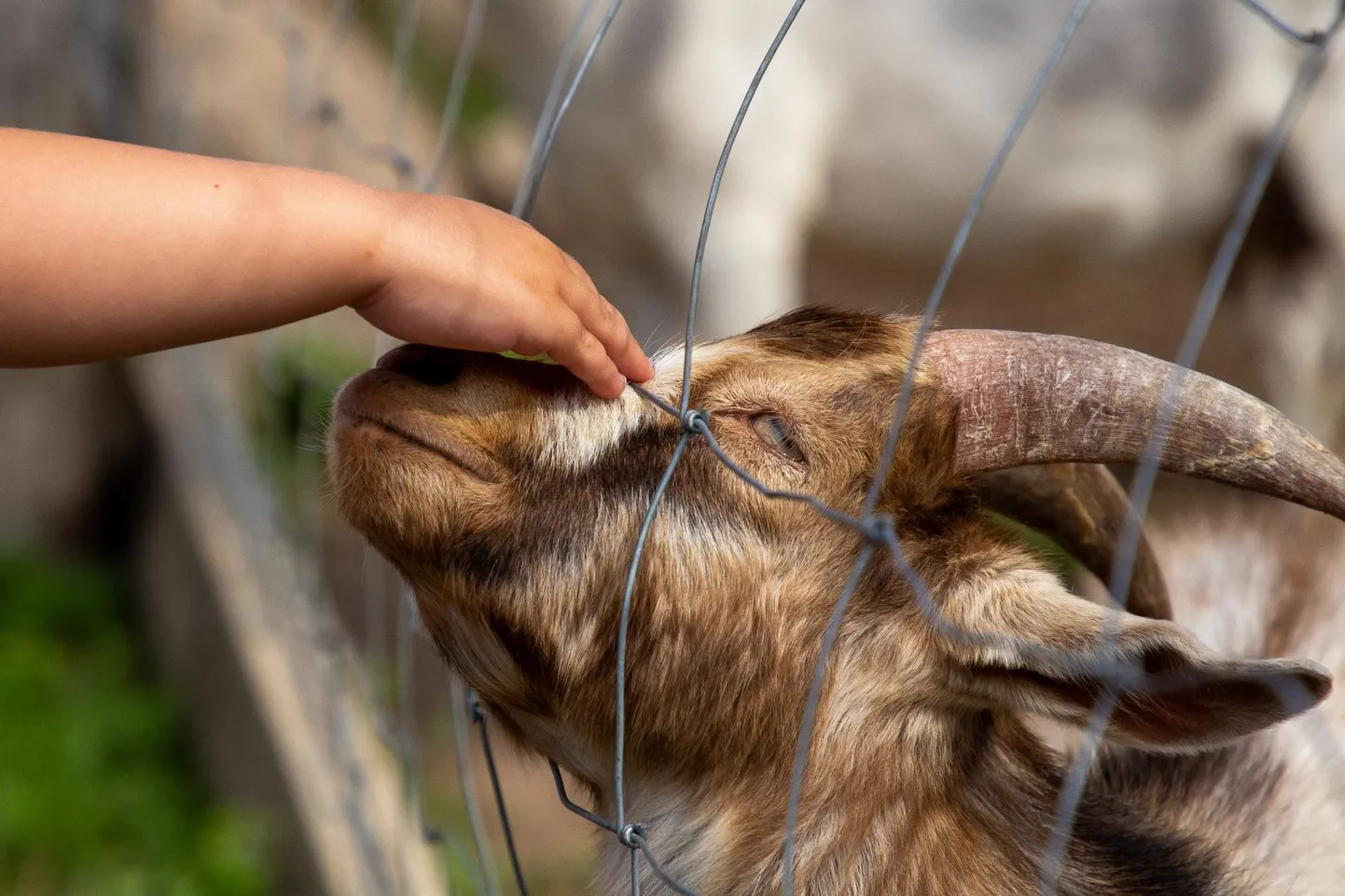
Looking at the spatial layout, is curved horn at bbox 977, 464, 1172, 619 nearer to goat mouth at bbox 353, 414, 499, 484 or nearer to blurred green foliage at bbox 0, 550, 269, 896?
goat mouth at bbox 353, 414, 499, 484

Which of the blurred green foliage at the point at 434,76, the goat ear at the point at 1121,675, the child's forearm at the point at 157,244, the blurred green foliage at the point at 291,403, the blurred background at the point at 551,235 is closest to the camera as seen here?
the child's forearm at the point at 157,244

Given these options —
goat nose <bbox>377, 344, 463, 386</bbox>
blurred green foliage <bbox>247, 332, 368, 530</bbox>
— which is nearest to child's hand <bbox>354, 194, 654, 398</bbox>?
goat nose <bbox>377, 344, 463, 386</bbox>

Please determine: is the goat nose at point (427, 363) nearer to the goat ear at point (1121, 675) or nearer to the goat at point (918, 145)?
the goat ear at point (1121, 675)

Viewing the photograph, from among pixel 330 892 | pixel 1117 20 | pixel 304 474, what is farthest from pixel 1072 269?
pixel 330 892

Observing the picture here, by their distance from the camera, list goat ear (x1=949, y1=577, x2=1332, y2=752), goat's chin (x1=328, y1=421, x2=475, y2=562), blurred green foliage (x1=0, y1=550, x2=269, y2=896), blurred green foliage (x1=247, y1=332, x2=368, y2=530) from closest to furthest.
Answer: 1. goat ear (x1=949, y1=577, x2=1332, y2=752)
2. goat's chin (x1=328, y1=421, x2=475, y2=562)
3. blurred green foliage (x1=0, y1=550, x2=269, y2=896)
4. blurred green foliage (x1=247, y1=332, x2=368, y2=530)

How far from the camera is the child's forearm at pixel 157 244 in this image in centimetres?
162

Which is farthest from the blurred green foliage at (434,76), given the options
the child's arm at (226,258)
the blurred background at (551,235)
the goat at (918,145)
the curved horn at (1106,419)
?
the child's arm at (226,258)

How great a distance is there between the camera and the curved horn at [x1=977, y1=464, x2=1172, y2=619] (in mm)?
2305

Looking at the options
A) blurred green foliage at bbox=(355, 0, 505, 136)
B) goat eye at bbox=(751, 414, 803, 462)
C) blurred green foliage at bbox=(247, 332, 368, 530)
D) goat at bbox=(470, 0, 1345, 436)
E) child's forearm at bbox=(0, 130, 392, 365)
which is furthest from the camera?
blurred green foliage at bbox=(355, 0, 505, 136)

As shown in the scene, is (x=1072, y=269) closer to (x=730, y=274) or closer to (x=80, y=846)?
(x=730, y=274)

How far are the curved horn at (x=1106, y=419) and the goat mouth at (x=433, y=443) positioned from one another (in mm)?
667

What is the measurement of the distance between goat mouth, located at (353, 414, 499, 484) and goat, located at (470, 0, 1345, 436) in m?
3.25

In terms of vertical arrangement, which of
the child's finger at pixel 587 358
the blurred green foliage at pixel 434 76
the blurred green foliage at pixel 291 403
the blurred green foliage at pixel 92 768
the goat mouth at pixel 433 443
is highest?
the child's finger at pixel 587 358

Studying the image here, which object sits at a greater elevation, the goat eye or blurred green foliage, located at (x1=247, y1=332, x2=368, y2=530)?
the goat eye
